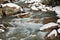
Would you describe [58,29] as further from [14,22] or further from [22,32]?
[14,22]

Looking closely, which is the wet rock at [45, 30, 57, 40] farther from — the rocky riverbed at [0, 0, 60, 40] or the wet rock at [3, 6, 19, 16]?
the wet rock at [3, 6, 19, 16]

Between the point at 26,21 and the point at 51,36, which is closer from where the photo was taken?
the point at 51,36

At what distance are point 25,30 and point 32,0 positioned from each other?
19.9ft

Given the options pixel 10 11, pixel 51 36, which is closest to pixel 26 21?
pixel 10 11

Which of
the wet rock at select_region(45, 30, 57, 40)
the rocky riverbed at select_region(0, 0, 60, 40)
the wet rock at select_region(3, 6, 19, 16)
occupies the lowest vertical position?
the wet rock at select_region(45, 30, 57, 40)

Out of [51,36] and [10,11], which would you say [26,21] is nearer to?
[10,11]

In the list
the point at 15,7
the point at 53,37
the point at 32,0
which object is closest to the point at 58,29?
the point at 53,37

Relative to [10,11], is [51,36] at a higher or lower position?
lower

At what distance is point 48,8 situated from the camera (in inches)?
423

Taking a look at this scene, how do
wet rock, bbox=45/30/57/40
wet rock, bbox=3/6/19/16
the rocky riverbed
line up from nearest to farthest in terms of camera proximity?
wet rock, bbox=45/30/57/40 < the rocky riverbed < wet rock, bbox=3/6/19/16

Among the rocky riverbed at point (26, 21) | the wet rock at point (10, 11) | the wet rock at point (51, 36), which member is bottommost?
the wet rock at point (51, 36)

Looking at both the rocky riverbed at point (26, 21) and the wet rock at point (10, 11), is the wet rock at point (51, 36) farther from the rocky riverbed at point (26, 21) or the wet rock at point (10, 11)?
the wet rock at point (10, 11)

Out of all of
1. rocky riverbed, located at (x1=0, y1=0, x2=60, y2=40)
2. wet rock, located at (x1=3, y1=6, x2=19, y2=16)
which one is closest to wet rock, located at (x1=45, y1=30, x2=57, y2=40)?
rocky riverbed, located at (x1=0, y1=0, x2=60, y2=40)

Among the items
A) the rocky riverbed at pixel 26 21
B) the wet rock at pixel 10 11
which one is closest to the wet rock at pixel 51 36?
the rocky riverbed at pixel 26 21
